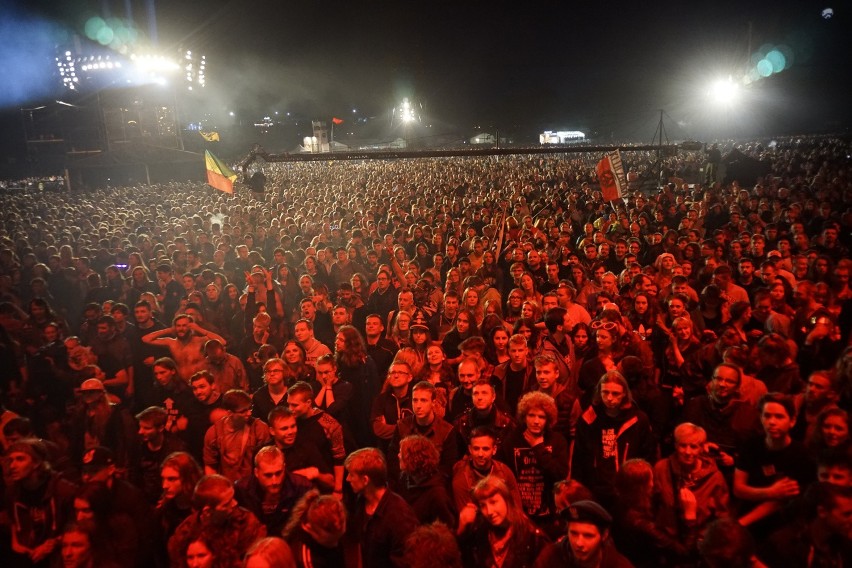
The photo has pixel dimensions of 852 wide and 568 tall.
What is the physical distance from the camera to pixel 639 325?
21.3 ft

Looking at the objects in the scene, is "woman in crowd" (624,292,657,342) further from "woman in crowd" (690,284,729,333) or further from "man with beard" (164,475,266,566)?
"man with beard" (164,475,266,566)

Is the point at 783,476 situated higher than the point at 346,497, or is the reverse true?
the point at 783,476

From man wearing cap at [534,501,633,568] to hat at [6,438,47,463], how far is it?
320 cm

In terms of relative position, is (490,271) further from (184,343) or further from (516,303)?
(184,343)

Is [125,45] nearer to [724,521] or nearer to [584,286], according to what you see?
[584,286]

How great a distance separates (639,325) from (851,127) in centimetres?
4789

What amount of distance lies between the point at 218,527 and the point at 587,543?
1880mm

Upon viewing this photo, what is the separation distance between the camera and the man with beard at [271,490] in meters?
3.55

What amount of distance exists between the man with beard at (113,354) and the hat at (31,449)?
7.80 ft

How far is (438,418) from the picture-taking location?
14.1 ft

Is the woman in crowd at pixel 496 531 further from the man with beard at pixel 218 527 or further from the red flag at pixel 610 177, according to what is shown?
the red flag at pixel 610 177

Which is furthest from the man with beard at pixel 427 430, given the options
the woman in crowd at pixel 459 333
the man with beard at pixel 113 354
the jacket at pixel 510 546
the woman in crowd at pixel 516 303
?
the man with beard at pixel 113 354

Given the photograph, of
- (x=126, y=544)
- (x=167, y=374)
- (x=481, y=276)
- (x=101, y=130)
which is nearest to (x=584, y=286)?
(x=481, y=276)

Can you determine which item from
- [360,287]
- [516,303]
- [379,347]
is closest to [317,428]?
[379,347]
